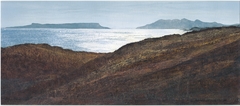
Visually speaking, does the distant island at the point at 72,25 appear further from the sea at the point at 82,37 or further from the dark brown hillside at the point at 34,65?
the dark brown hillside at the point at 34,65

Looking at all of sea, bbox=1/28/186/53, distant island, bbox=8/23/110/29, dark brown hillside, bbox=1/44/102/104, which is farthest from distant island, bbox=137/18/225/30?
dark brown hillside, bbox=1/44/102/104

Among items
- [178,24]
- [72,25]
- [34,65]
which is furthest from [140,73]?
[34,65]

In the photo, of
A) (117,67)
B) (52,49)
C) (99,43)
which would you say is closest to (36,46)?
(52,49)

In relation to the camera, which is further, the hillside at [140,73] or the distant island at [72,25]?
the distant island at [72,25]

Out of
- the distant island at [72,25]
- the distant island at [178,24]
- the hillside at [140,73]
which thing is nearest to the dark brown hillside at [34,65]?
the hillside at [140,73]

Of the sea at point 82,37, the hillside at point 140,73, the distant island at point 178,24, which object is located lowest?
the hillside at point 140,73

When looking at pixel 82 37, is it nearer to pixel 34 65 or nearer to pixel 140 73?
pixel 34 65
